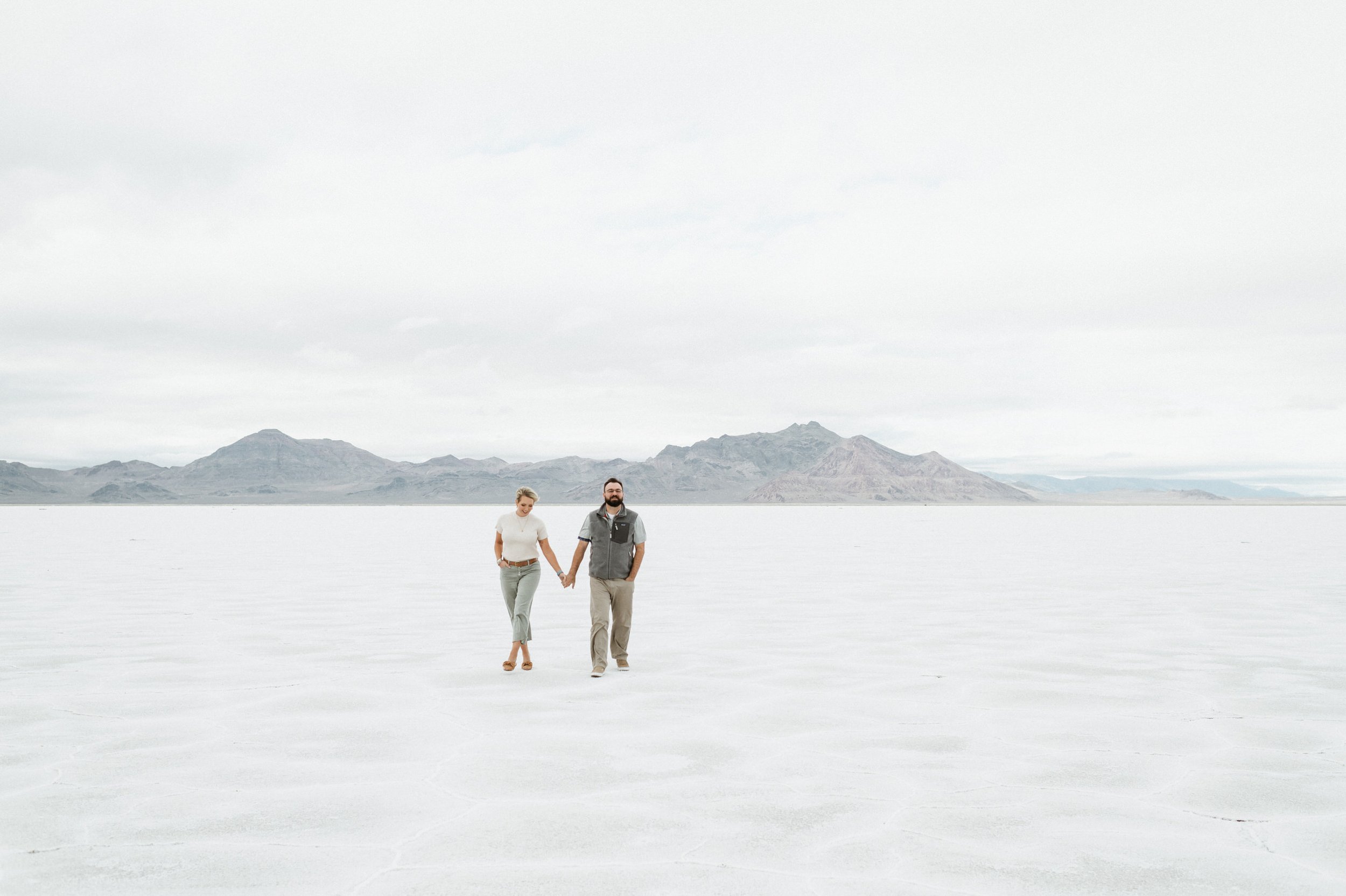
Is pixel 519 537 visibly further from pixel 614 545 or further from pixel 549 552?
pixel 614 545

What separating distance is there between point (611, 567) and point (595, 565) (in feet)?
0.53

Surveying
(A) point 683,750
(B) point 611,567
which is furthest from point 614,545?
(A) point 683,750

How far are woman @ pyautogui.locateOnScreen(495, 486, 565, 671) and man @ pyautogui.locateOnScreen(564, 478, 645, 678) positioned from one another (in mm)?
403

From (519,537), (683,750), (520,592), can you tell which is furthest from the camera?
(519,537)

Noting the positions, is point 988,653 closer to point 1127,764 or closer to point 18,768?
point 1127,764

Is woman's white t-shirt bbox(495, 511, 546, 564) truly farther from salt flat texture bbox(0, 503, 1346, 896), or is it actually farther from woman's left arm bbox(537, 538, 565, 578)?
salt flat texture bbox(0, 503, 1346, 896)

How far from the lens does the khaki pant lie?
9.99 meters

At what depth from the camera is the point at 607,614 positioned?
33.6 feet

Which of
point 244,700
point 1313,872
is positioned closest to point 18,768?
point 244,700

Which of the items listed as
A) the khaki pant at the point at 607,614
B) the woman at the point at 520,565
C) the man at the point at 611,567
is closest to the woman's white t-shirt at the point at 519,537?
the woman at the point at 520,565

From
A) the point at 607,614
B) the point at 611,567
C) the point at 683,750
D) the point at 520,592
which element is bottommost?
the point at 683,750

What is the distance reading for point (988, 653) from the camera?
1138 cm

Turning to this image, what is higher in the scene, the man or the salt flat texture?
the man

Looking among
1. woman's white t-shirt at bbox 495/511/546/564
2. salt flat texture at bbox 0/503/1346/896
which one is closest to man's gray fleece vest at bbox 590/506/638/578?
woman's white t-shirt at bbox 495/511/546/564
